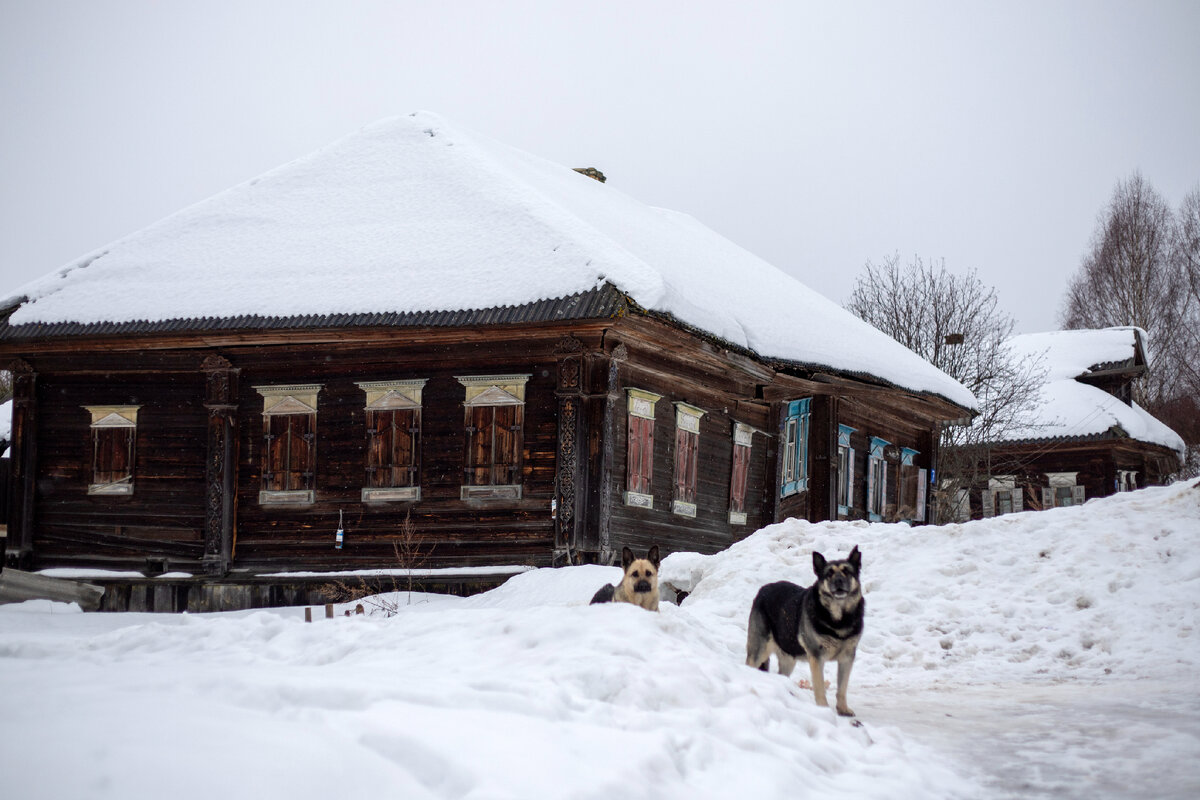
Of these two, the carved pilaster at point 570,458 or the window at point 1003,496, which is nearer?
the carved pilaster at point 570,458

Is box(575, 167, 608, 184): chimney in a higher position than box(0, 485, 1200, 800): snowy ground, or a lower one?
higher

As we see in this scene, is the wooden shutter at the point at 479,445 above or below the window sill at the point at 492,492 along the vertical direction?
above

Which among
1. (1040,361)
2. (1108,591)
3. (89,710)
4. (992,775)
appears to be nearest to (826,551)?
(1108,591)

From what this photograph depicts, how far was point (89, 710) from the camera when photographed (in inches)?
173

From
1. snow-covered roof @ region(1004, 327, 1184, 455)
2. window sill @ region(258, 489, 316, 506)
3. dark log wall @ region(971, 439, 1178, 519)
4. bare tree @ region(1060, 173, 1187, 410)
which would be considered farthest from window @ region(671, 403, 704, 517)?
bare tree @ region(1060, 173, 1187, 410)

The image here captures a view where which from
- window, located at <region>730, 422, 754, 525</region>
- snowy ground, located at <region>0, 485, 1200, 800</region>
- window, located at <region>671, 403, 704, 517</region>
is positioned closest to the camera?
snowy ground, located at <region>0, 485, 1200, 800</region>

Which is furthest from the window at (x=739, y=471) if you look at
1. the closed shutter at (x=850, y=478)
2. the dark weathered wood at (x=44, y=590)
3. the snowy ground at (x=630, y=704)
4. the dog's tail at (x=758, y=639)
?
the dog's tail at (x=758, y=639)

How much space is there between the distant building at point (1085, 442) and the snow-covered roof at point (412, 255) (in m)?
14.0

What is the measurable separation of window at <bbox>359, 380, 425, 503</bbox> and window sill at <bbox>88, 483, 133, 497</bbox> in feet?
12.8

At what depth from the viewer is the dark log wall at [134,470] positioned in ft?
54.9

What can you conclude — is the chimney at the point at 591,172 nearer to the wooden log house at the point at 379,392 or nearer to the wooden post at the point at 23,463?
the wooden log house at the point at 379,392

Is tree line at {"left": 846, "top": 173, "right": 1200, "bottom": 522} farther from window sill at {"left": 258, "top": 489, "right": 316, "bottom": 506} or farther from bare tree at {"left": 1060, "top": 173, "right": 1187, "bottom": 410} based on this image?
window sill at {"left": 258, "top": 489, "right": 316, "bottom": 506}

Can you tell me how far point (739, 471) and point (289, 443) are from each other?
23.5 ft

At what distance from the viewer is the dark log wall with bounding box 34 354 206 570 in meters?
16.7
